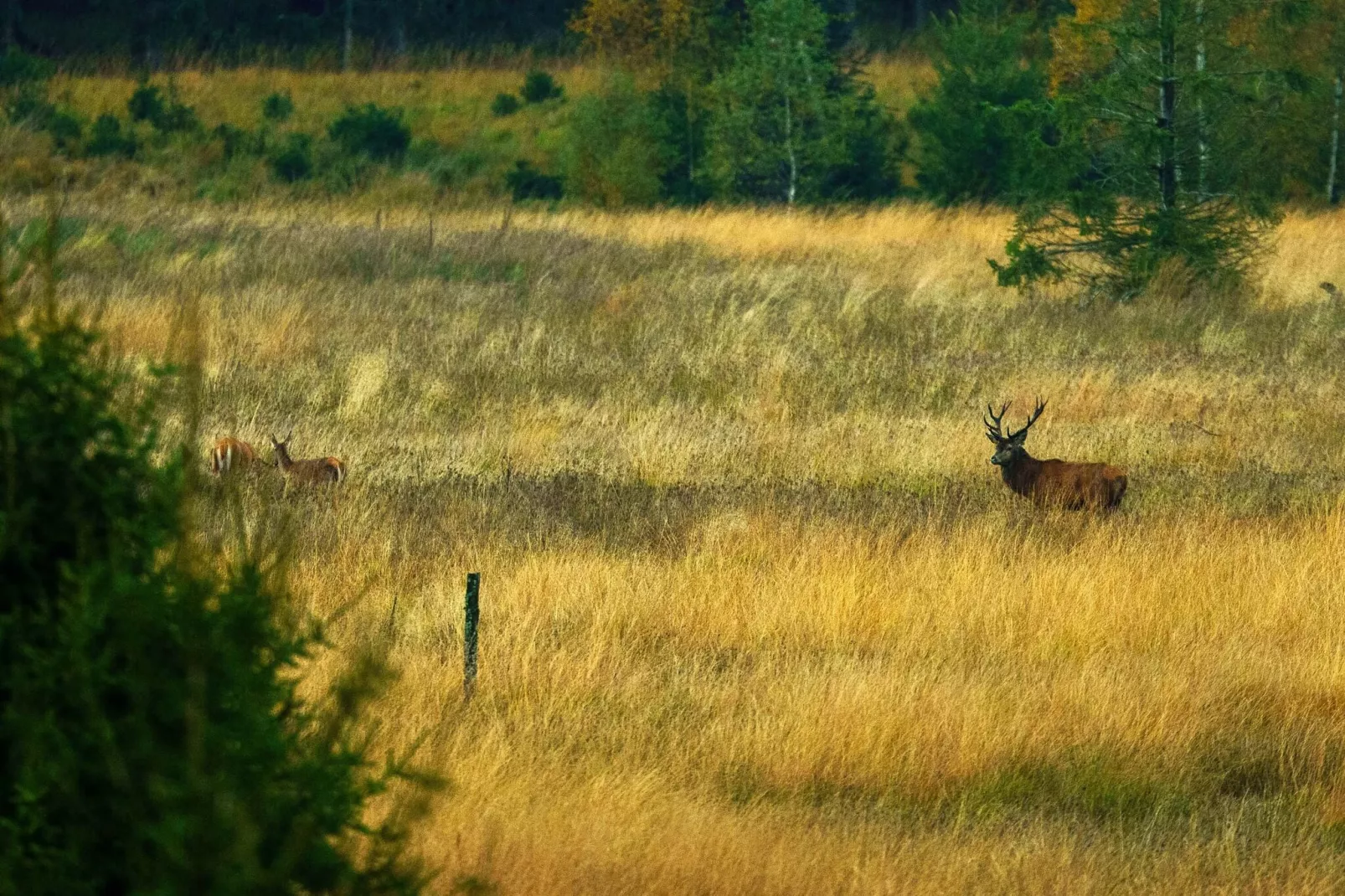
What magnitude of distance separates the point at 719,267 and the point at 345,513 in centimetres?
1111

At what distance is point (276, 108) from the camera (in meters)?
33.6

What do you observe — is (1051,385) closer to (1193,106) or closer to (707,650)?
(1193,106)

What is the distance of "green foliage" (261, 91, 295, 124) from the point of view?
33375mm

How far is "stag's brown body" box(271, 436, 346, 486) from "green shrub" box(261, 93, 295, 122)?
1021 inches

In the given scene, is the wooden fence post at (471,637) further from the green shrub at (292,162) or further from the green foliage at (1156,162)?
the green shrub at (292,162)

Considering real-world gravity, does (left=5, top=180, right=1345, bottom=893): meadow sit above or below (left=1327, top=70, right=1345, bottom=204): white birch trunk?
below

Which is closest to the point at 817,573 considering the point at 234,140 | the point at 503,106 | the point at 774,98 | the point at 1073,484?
the point at 1073,484

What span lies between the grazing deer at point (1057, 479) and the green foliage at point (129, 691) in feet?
20.2

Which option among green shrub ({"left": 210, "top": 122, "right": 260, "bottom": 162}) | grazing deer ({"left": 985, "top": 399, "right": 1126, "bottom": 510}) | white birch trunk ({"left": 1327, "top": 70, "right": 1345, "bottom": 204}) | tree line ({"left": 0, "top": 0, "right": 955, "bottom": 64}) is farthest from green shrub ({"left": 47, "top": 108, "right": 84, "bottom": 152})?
grazing deer ({"left": 985, "top": 399, "right": 1126, "bottom": 510})

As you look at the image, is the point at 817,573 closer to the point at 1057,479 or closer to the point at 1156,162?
the point at 1057,479

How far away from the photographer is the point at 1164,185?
16641 mm

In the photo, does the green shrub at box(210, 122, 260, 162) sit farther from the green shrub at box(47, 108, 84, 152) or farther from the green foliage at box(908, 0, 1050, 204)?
the green foliage at box(908, 0, 1050, 204)

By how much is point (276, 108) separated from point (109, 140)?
15.5 feet

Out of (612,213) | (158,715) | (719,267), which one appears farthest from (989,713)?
(612,213)
